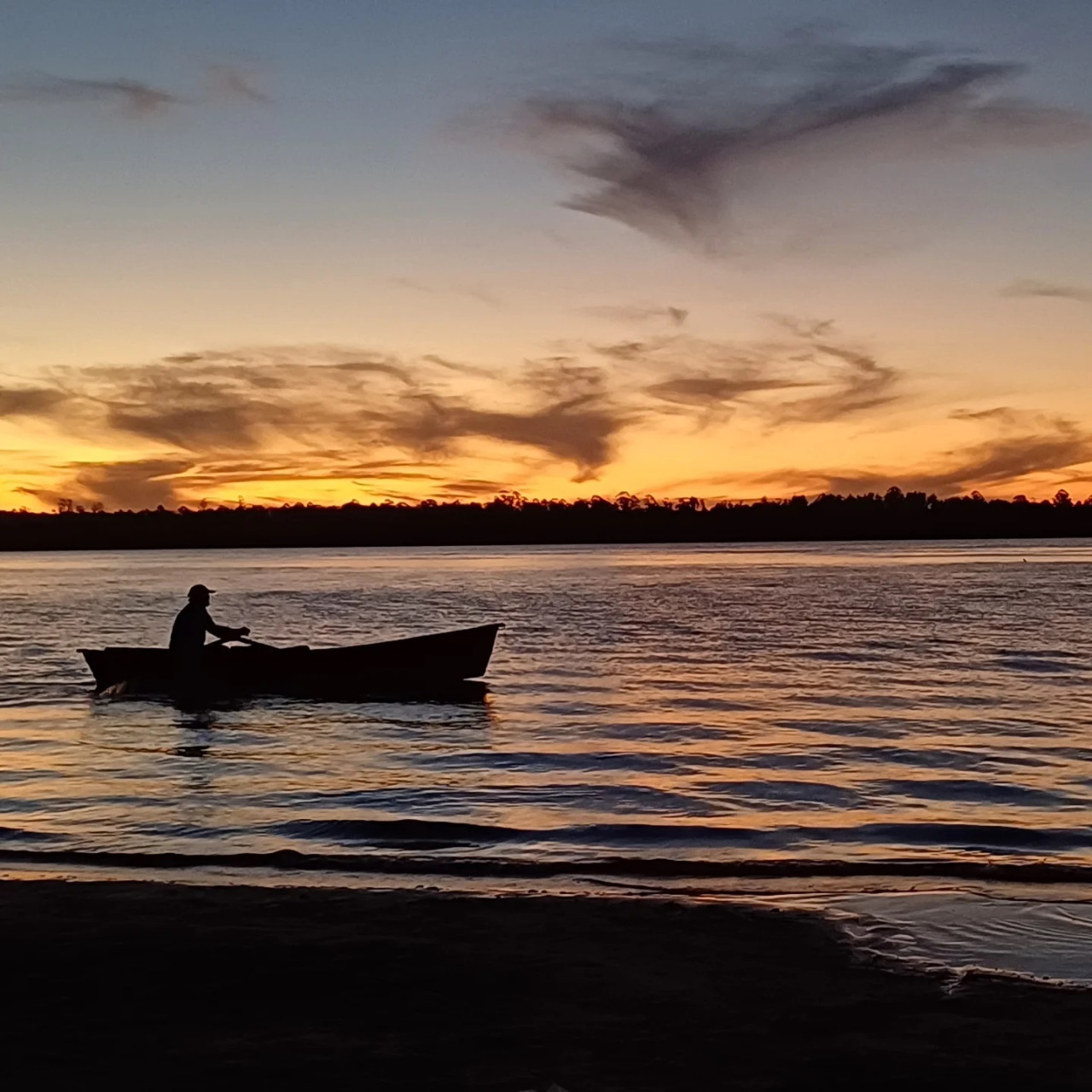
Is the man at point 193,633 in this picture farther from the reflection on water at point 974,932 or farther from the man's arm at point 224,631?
the reflection on water at point 974,932

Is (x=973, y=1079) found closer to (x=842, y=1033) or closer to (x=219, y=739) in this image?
(x=842, y=1033)

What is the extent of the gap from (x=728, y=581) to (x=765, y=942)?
94511 millimetres

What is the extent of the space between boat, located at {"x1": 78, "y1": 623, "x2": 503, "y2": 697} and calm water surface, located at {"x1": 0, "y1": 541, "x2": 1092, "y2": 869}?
576mm

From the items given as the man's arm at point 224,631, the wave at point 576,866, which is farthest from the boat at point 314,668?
the wave at point 576,866

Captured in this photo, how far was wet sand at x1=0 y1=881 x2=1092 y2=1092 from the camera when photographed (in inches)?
231

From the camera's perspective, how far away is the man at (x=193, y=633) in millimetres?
25344

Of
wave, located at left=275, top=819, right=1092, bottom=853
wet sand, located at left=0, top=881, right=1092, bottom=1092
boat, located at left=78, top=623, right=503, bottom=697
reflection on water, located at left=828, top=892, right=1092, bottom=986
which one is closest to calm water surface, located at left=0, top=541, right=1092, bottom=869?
wave, located at left=275, top=819, right=1092, bottom=853

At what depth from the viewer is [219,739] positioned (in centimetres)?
2170

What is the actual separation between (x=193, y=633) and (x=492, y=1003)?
20.0 metres

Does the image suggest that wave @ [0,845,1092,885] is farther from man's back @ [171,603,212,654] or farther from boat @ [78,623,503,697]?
boat @ [78,623,503,697]

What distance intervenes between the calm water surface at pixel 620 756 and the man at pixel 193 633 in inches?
45.9

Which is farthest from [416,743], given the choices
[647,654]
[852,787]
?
[647,654]

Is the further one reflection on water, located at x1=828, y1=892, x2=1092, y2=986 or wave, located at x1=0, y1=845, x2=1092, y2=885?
wave, located at x1=0, y1=845, x2=1092, y2=885

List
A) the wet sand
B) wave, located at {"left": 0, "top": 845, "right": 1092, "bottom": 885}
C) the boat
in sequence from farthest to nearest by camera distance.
Answer: the boat < wave, located at {"left": 0, "top": 845, "right": 1092, "bottom": 885} < the wet sand
